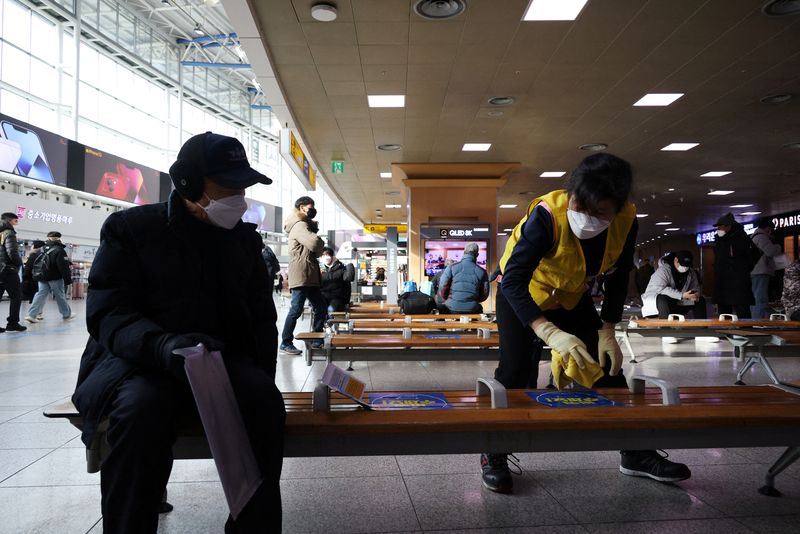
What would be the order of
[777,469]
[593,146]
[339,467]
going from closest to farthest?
[777,469], [339,467], [593,146]

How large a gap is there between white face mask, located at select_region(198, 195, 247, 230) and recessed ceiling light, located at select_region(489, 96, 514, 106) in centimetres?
665

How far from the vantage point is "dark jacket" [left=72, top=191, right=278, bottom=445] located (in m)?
1.36

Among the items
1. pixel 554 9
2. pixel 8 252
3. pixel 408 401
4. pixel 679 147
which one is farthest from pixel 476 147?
pixel 408 401

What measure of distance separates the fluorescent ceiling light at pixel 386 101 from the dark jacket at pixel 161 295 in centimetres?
635

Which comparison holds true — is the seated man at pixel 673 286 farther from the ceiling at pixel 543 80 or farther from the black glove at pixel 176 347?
the black glove at pixel 176 347

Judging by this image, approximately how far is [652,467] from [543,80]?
5.84 m

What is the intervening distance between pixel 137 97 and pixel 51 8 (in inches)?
201

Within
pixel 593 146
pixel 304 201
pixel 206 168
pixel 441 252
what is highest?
pixel 593 146

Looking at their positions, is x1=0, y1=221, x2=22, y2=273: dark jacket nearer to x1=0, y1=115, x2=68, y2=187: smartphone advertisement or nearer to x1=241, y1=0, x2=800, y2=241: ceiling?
x1=241, y1=0, x2=800, y2=241: ceiling

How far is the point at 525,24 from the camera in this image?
546cm

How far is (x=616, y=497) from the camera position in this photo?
2031 millimetres

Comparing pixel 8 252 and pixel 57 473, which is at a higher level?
pixel 8 252

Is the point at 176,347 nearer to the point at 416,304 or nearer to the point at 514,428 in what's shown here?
the point at 514,428

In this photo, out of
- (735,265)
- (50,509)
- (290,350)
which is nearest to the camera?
(50,509)
